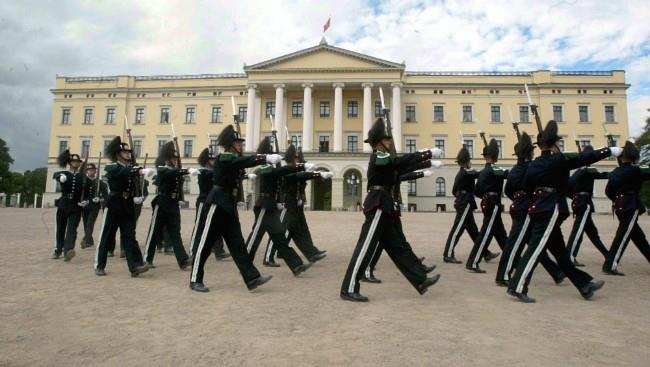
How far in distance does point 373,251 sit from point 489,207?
10.1 ft

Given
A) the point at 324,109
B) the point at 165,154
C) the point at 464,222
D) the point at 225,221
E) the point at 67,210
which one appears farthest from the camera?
the point at 324,109

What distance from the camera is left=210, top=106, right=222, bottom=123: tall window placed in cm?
5091

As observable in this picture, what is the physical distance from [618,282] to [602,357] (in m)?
4.03

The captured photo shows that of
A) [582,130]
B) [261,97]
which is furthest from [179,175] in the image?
[582,130]

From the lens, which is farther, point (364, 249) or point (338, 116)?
point (338, 116)

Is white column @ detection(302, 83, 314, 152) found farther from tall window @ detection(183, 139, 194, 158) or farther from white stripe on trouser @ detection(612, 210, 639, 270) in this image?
white stripe on trouser @ detection(612, 210, 639, 270)

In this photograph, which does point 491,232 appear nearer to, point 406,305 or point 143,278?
point 406,305

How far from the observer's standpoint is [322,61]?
46312 millimetres

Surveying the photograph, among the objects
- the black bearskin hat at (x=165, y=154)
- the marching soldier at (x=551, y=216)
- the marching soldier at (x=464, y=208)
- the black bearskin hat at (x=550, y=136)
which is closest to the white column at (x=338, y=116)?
the marching soldier at (x=464, y=208)

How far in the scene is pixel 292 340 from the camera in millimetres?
3637

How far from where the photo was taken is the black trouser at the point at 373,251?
5.22 m

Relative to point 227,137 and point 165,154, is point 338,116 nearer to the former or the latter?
point 165,154

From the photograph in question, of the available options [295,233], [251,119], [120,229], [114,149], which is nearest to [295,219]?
[295,233]

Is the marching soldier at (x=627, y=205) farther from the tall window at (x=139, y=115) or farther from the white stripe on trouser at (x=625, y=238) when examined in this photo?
the tall window at (x=139, y=115)
